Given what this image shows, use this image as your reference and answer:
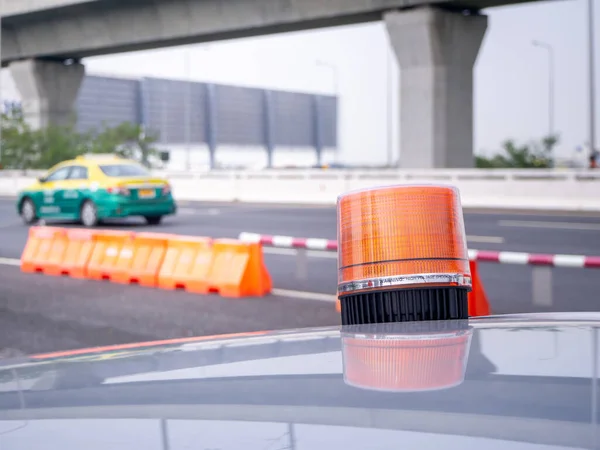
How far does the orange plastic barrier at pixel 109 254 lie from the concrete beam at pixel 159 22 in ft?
70.6

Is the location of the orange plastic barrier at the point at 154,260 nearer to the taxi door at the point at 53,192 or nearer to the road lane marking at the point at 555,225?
the taxi door at the point at 53,192

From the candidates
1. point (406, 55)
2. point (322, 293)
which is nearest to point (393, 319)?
point (322, 293)

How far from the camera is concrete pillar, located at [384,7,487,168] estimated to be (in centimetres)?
3372

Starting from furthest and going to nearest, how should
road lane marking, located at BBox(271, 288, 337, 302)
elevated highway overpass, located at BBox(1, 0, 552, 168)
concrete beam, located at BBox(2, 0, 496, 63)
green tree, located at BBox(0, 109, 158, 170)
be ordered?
green tree, located at BBox(0, 109, 158, 170)
concrete beam, located at BBox(2, 0, 496, 63)
elevated highway overpass, located at BBox(1, 0, 552, 168)
road lane marking, located at BBox(271, 288, 337, 302)

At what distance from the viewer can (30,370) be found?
2.86 meters

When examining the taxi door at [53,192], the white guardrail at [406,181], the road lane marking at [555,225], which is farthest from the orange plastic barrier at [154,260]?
the road lane marking at [555,225]

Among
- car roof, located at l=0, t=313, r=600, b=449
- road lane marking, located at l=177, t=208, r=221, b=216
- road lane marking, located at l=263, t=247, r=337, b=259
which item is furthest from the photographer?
road lane marking, located at l=177, t=208, r=221, b=216

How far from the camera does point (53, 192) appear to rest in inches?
942

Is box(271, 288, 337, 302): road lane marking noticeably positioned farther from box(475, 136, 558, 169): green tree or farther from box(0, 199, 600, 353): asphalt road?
box(475, 136, 558, 169): green tree

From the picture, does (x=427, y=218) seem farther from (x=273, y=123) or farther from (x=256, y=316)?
(x=273, y=123)

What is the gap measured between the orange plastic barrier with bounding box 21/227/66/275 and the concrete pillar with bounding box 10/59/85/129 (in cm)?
3560

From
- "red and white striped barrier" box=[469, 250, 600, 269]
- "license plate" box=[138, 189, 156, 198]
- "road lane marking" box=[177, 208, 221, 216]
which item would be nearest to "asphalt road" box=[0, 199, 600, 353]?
A: "red and white striped barrier" box=[469, 250, 600, 269]

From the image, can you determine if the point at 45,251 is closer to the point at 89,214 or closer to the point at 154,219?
the point at 89,214

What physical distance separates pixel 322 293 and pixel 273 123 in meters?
108
